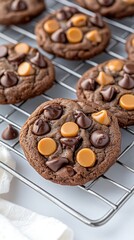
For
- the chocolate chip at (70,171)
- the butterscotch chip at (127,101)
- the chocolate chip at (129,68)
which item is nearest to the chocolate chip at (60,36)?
the chocolate chip at (129,68)

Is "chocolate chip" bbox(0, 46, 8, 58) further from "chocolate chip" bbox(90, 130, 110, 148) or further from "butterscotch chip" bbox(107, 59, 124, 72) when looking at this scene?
"chocolate chip" bbox(90, 130, 110, 148)

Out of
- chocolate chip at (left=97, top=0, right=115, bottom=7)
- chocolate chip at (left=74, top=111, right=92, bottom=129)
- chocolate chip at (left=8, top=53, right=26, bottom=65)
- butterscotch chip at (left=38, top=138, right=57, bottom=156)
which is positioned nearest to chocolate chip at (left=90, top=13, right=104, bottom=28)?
→ chocolate chip at (left=97, top=0, right=115, bottom=7)

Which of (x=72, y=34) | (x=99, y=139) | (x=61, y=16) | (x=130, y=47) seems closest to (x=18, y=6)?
(x=61, y=16)

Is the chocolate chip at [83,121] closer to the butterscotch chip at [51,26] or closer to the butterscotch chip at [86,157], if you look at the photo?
the butterscotch chip at [86,157]

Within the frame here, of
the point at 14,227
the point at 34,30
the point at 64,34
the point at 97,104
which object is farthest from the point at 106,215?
the point at 34,30

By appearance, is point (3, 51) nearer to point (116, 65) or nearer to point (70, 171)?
point (116, 65)

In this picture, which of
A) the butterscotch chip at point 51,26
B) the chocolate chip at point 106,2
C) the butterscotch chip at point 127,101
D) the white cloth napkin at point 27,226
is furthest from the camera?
the chocolate chip at point 106,2

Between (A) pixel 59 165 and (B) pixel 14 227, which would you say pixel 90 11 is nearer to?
(A) pixel 59 165
